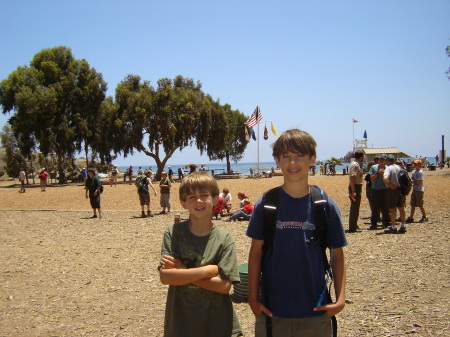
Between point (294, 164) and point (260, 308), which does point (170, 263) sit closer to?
point (260, 308)

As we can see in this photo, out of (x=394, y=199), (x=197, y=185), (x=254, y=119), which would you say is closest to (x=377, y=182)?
(x=394, y=199)

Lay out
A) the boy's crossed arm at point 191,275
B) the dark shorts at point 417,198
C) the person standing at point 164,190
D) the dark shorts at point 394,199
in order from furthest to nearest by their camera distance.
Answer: the person standing at point 164,190 → the dark shorts at point 417,198 → the dark shorts at point 394,199 → the boy's crossed arm at point 191,275

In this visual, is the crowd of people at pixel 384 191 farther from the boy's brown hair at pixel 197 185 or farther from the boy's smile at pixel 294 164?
the boy's smile at pixel 294 164

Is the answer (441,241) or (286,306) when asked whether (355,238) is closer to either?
(441,241)

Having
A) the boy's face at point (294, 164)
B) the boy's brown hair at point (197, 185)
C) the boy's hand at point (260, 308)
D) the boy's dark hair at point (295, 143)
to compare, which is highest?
the boy's dark hair at point (295, 143)

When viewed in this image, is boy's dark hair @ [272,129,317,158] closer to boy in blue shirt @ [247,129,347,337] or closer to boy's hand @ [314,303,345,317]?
boy in blue shirt @ [247,129,347,337]

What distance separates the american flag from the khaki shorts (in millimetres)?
33563

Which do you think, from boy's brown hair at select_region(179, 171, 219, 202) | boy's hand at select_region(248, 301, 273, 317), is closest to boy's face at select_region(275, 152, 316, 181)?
boy's brown hair at select_region(179, 171, 219, 202)

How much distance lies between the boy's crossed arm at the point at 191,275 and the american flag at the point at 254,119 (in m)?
33.3

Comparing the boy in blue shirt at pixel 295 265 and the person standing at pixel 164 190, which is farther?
the person standing at pixel 164 190

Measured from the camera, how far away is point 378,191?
34.3 feet

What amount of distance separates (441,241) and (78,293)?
22.4ft

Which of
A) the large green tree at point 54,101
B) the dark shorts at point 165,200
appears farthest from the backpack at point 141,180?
the large green tree at point 54,101

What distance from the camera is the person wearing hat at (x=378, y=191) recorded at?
10250 millimetres
